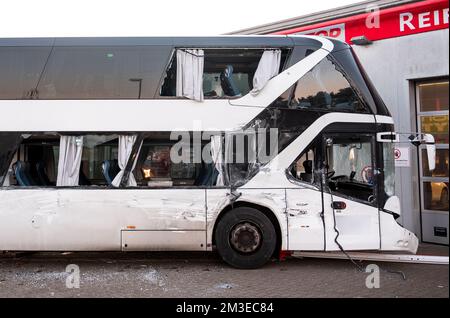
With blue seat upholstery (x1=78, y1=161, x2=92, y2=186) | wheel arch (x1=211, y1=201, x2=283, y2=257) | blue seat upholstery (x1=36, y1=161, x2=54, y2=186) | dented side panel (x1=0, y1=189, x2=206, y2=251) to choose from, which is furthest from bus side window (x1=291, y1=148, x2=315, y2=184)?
blue seat upholstery (x1=36, y1=161, x2=54, y2=186)

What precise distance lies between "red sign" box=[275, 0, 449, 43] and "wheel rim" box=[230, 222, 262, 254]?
5.91 meters

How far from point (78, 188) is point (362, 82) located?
16.6ft

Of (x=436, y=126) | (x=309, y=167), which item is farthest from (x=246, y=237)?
(x=436, y=126)

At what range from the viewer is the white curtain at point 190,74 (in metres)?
7.42

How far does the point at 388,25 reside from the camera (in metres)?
10.3

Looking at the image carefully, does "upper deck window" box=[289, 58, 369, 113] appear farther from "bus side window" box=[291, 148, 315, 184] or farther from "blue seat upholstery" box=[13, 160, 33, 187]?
"blue seat upholstery" box=[13, 160, 33, 187]

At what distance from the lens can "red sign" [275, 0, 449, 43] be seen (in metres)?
9.55

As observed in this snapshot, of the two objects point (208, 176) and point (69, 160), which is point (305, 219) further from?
point (69, 160)

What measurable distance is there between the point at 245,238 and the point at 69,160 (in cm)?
323

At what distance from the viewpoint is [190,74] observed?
750 centimetres

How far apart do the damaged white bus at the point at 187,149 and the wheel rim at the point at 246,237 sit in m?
0.02

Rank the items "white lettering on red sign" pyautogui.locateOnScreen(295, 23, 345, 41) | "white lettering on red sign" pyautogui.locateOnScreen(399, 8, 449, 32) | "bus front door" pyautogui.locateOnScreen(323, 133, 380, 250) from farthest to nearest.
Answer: "white lettering on red sign" pyautogui.locateOnScreen(295, 23, 345, 41)
"white lettering on red sign" pyautogui.locateOnScreen(399, 8, 449, 32)
"bus front door" pyautogui.locateOnScreen(323, 133, 380, 250)
